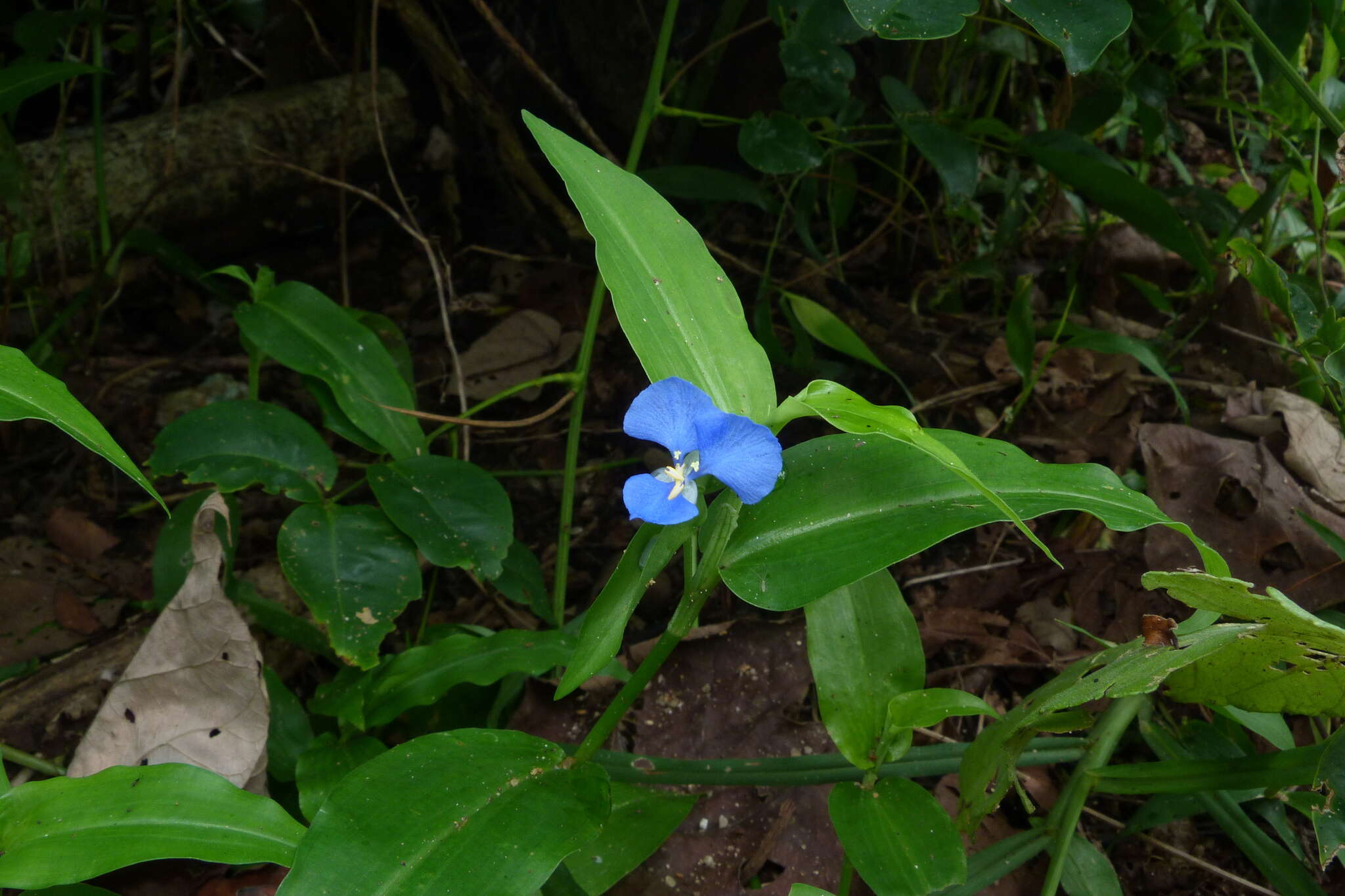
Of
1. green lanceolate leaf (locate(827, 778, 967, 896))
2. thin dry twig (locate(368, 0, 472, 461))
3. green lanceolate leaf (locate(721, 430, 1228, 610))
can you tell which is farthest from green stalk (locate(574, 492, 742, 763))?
thin dry twig (locate(368, 0, 472, 461))

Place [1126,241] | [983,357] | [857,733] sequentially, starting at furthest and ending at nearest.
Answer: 1. [1126,241]
2. [983,357]
3. [857,733]

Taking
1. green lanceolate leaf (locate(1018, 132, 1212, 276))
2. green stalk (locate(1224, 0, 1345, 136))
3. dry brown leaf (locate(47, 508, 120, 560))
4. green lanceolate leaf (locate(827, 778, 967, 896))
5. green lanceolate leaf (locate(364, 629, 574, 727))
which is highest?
green stalk (locate(1224, 0, 1345, 136))

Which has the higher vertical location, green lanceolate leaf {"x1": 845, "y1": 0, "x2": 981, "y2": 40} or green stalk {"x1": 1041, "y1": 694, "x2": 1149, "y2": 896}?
green lanceolate leaf {"x1": 845, "y1": 0, "x2": 981, "y2": 40}

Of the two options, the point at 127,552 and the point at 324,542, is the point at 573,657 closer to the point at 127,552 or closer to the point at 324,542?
the point at 324,542

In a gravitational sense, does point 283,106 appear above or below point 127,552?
above

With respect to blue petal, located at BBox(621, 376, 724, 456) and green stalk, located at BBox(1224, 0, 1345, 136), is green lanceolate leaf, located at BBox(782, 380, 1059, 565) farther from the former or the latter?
green stalk, located at BBox(1224, 0, 1345, 136)

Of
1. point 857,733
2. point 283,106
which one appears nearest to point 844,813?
point 857,733

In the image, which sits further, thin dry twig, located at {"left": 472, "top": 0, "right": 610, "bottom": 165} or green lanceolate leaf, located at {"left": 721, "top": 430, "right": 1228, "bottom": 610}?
thin dry twig, located at {"left": 472, "top": 0, "right": 610, "bottom": 165}
